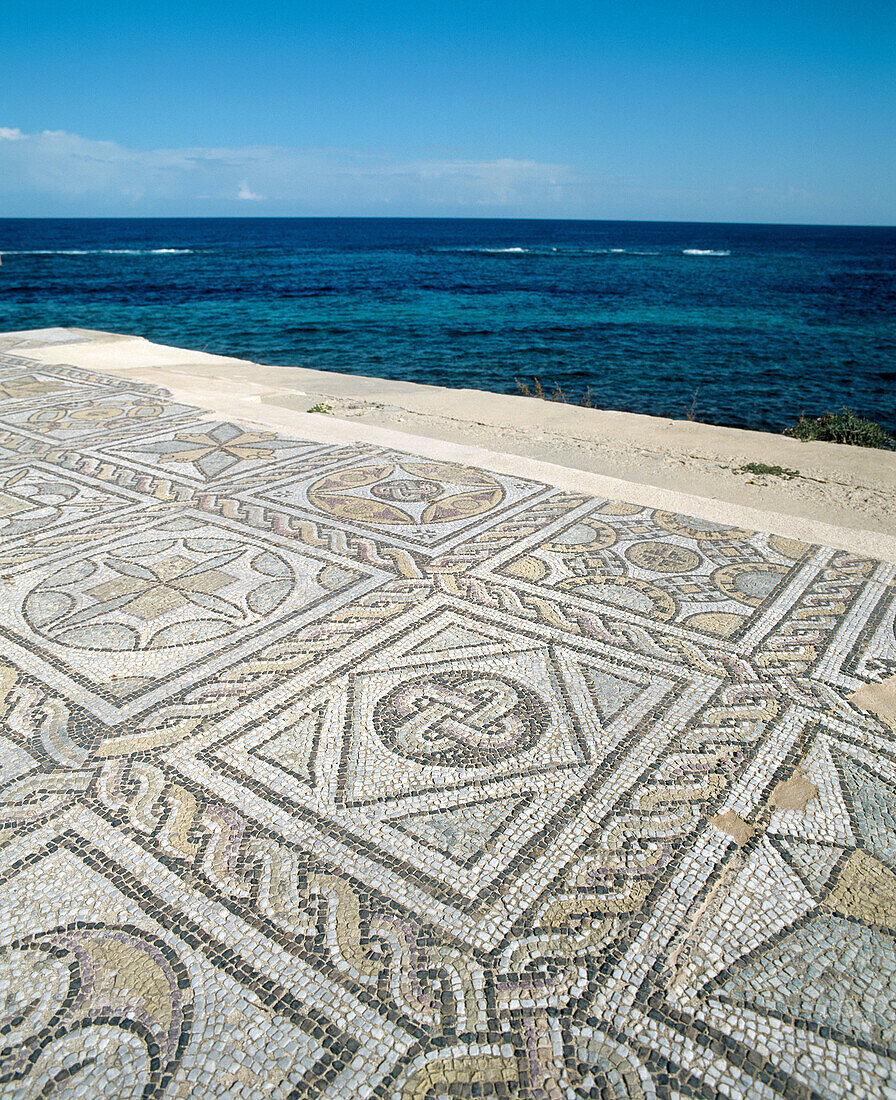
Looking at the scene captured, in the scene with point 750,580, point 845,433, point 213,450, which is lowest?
point 845,433

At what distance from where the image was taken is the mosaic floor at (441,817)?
163 cm

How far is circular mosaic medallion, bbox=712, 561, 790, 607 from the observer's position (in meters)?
3.70

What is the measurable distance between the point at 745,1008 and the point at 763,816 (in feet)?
2.30

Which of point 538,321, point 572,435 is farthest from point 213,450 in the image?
point 538,321

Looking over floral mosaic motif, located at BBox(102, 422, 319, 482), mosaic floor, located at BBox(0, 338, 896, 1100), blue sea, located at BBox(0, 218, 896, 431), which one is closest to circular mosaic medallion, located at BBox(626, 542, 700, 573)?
mosaic floor, located at BBox(0, 338, 896, 1100)

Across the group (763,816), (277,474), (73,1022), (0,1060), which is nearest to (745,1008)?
(763,816)

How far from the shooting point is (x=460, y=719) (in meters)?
2.73

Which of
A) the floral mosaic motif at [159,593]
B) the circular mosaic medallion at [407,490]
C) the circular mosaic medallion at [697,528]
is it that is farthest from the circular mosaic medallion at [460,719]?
the circular mosaic medallion at [407,490]

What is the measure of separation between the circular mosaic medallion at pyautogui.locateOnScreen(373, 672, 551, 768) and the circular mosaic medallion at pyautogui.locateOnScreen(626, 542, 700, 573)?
56.1 inches

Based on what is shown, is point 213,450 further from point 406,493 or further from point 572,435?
point 572,435

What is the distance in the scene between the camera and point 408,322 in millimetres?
20141

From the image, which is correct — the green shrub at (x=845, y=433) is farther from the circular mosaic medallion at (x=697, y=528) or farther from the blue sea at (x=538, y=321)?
the circular mosaic medallion at (x=697, y=528)

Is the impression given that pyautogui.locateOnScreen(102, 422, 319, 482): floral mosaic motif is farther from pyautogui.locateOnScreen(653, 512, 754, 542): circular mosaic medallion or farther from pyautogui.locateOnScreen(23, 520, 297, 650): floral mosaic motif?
pyautogui.locateOnScreen(653, 512, 754, 542): circular mosaic medallion

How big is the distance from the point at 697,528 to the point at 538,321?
1728 cm
